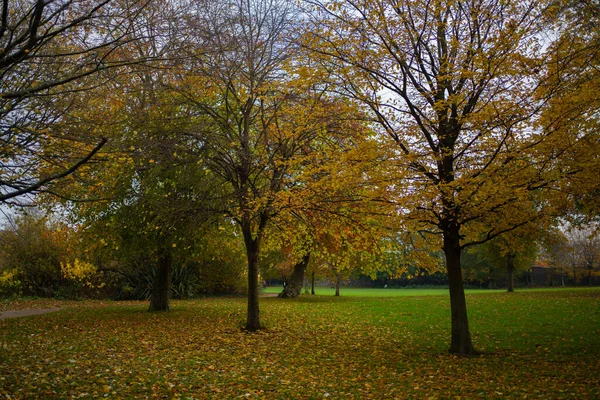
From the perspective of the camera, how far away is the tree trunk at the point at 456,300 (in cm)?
953

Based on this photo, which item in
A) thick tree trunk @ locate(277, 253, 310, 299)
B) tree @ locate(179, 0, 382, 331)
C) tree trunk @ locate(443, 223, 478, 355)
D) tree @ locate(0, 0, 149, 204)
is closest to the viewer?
tree @ locate(0, 0, 149, 204)

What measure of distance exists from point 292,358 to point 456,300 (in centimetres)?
358

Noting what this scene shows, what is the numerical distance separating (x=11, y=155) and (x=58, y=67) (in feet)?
4.55

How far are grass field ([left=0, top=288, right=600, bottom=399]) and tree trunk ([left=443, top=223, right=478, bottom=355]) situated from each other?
352mm

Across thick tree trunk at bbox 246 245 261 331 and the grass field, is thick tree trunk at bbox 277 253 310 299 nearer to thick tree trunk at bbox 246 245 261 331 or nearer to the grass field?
the grass field

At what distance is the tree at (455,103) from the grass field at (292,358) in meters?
1.87

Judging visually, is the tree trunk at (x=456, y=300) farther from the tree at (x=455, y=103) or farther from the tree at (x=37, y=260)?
the tree at (x=37, y=260)

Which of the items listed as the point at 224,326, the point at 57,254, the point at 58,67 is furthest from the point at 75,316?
the point at 58,67

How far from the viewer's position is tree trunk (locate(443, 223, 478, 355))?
953cm

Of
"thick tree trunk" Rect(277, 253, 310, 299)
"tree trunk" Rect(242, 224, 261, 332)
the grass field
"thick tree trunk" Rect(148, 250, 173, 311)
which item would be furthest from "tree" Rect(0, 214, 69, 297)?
"tree trunk" Rect(242, 224, 261, 332)

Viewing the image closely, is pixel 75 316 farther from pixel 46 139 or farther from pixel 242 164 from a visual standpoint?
pixel 46 139

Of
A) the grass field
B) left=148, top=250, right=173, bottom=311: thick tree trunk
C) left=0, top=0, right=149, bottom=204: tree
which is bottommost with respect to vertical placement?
the grass field

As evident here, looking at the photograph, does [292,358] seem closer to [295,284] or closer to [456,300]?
[456,300]

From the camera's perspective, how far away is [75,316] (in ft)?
49.9
